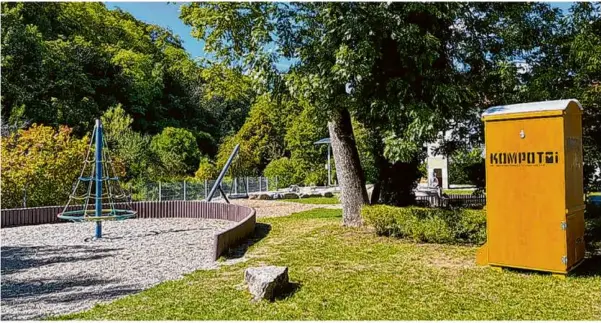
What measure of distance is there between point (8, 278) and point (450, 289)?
6.51m

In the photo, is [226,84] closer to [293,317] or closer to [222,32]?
[222,32]

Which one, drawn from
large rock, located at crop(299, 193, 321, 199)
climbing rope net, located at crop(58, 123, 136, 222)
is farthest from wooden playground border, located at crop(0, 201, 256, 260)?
large rock, located at crop(299, 193, 321, 199)

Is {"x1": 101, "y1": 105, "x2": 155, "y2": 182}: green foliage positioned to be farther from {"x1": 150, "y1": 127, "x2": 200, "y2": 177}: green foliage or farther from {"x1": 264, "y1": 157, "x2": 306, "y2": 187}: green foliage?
{"x1": 264, "y1": 157, "x2": 306, "y2": 187}: green foliage

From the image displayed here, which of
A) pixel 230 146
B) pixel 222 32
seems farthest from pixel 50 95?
pixel 222 32

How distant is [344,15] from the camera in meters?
8.22

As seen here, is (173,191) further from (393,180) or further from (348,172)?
(393,180)

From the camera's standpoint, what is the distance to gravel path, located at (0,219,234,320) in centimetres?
610

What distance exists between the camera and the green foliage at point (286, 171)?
31859 millimetres

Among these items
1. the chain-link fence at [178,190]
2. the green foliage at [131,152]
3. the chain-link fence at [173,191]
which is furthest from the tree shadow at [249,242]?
the green foliage at [131,152]

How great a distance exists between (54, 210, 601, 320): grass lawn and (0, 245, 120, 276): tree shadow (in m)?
3.35

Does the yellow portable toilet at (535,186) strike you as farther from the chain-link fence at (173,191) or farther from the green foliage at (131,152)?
the green foliage at (131,152)

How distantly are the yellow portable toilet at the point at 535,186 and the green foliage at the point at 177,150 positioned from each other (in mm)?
23017

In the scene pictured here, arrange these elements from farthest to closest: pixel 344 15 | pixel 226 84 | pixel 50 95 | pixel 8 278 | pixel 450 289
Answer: pixel 50 95 < pixel 226 84 < pixel 344 15 < pixel 8 278 < pixel 450 289

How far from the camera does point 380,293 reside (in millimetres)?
5559
